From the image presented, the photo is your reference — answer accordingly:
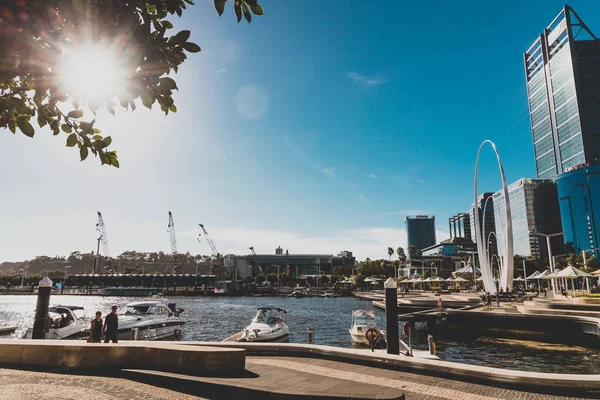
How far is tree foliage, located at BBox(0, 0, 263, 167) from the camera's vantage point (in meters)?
3.70

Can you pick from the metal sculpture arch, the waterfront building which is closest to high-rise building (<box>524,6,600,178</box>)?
the waterfront building

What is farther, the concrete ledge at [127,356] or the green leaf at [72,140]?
the concrete ledge at [127,356]

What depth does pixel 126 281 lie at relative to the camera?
191625 mm

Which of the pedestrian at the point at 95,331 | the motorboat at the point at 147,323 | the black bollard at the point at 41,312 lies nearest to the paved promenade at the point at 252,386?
the pedestrian at the point at 95,331

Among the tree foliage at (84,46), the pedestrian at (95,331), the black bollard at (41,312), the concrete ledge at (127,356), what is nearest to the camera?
the tree foliage at (84,46)

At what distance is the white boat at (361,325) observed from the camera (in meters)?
29.7

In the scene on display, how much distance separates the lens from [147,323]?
91.9 ft

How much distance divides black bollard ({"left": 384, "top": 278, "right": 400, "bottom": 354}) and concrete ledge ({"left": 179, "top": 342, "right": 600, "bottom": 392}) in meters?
2.15

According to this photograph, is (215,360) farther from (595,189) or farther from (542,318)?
(595,189)

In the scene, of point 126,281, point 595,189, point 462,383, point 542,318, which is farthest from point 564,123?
point 126,281

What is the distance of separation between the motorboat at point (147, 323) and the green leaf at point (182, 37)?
84.8ft

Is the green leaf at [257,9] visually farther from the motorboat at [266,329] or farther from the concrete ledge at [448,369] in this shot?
the motorboat at [266,329]

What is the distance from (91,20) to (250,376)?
367 inches

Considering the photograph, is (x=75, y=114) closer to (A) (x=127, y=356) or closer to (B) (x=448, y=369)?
(A) (x=127, y=356)
